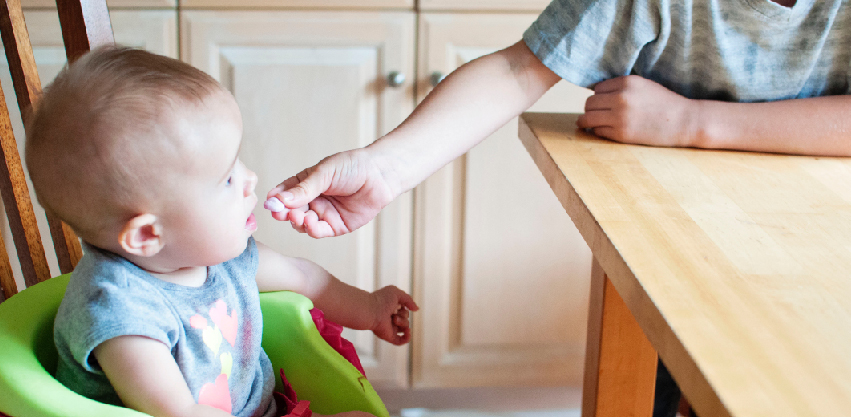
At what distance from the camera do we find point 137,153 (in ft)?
1.72

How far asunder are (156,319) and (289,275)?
0.71ft

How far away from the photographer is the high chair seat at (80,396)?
50 centimetres

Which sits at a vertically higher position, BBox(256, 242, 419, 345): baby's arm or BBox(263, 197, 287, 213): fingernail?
BBox(263, 197, 287, 213): fingernail

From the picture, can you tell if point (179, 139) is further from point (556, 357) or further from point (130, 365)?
point (556, 357)

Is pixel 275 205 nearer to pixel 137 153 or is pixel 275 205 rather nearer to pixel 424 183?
pixel 137 153

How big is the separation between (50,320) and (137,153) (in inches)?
7.9

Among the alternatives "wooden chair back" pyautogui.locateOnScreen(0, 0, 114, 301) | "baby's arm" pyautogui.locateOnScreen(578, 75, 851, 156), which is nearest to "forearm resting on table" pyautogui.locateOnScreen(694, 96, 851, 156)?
"baby's arm" pyautogui.locateOnScreen(578, 75, 851, 156)

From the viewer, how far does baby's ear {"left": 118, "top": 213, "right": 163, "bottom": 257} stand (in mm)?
548

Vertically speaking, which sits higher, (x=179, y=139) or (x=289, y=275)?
(x=179, y=139)

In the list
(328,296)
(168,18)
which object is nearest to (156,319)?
(328,296)

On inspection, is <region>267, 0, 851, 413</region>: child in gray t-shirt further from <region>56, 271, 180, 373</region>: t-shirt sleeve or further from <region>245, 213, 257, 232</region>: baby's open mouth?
<region>56, 271, 180, 373</region>: t-shirt sleeve

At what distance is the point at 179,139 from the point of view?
538 millimetres

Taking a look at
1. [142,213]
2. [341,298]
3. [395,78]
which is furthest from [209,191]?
[395,78]

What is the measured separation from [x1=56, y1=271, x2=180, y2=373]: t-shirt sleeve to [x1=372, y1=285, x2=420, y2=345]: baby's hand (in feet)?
0.93
